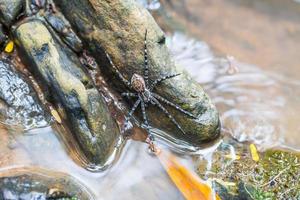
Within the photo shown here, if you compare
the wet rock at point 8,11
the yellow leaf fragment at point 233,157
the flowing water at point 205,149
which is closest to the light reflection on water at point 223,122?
the flowing water at point 205,149

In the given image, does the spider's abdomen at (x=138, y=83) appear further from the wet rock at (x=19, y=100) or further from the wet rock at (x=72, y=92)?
the wet rock at (x=19, y=100)

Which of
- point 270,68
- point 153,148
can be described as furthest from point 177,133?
point 270,68

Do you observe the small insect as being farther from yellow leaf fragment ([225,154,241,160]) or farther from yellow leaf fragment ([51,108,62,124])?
yellow leaf fragment ([51,108,62,124])

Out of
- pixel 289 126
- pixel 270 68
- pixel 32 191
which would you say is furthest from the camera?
pixel 270 68

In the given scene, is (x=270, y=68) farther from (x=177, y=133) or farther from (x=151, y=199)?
(x=151, y=199)

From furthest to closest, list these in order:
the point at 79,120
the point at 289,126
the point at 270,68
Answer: the point at 270,68
the point at 289,126
the point at 79,120

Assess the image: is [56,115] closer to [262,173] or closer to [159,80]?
[159,80]

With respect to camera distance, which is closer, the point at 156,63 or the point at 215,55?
the point at 156,63

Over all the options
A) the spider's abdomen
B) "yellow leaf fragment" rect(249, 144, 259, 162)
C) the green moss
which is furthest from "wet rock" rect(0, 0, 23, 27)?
"yellow leaf fragment" rect(249, 144, 259, 162)
